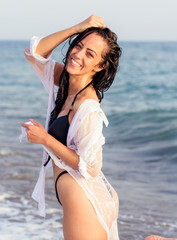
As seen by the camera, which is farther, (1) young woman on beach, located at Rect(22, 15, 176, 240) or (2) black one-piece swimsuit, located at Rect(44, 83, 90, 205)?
(2) black one-piece swimsuit, located at Rect(44, 83, 90, 205)

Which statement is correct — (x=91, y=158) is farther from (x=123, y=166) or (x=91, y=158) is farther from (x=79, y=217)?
(x=123, y=166)

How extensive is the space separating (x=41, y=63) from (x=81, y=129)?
74 cm

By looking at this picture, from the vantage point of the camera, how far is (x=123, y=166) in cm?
743

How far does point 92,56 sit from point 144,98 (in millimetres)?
13521

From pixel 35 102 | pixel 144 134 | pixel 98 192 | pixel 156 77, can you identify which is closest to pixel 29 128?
pixel 98 192

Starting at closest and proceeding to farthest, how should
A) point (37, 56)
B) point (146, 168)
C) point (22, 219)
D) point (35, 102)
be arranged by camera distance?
point (37, 56) → point (22, 219) → point (146, 168) → point (35, 102)

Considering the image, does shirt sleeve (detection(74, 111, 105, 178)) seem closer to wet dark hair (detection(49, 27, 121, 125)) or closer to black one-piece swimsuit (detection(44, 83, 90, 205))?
black one-piece swimsuit (detection(44, 83, 90, 205))

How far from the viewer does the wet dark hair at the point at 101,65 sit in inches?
108

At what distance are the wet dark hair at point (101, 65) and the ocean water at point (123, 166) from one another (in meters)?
0.21

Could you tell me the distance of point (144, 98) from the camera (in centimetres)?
1611

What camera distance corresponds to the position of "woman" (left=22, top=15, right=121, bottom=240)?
2547 mm

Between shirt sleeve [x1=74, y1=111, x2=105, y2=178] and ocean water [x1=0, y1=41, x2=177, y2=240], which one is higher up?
shirt sleeve [x1=74, y1=111, x2=105, y2=178]

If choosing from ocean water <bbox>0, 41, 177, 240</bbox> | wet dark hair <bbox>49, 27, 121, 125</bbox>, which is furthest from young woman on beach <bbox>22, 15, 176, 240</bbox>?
ocean water <bbox>0, 41, 177, 240</bbox>

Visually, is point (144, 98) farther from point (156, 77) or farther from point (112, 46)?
point (112, 46)
